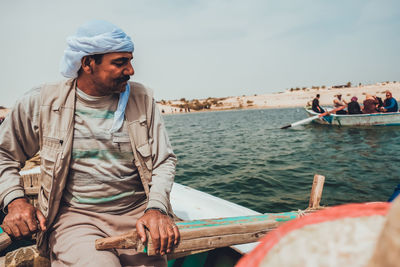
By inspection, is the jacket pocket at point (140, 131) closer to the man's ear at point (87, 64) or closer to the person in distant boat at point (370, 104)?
the man's ear at point (87, 64)

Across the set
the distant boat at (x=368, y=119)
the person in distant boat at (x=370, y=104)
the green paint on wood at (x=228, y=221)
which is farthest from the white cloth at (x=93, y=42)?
the person in distant boat at (x=370, y=104)

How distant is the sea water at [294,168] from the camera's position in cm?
576

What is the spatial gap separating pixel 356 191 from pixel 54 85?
6468 mm

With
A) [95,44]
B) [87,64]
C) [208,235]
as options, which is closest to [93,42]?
[95,44]

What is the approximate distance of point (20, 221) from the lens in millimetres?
1565

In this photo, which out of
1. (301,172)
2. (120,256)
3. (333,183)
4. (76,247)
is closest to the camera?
(76,247)

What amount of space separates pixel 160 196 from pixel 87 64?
3.61ft

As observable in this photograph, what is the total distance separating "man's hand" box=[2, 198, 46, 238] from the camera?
156cm

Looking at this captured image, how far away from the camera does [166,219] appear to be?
1567mm

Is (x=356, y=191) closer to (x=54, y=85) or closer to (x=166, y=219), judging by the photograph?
(x=166, y=219)

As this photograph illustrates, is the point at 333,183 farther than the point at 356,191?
Yes

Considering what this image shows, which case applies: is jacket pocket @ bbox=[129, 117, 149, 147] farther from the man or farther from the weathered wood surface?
the weathered wood surface

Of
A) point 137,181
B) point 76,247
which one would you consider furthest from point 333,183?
point 76,247

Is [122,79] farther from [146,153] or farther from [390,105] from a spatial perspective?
[390,105]
